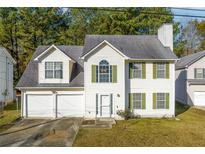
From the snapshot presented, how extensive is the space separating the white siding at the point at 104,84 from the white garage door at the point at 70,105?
1.03 meters

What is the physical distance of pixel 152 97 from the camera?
18750 mm

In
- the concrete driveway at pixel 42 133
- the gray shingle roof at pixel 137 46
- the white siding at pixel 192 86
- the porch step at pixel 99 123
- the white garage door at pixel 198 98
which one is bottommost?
the concrete driveway at pixel 42 133

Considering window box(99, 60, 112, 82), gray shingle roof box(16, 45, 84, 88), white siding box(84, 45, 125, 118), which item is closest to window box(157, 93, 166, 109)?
white siding box(84, 45, 125, 118)

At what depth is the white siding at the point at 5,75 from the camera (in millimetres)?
25922

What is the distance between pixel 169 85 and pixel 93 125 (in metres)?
7.22

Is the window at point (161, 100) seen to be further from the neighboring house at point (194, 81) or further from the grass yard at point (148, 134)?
the neighboring house at point (194, 81)

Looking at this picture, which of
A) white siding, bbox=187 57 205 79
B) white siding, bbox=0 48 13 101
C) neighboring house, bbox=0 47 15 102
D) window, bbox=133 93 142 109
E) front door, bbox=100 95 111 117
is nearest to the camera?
front door, bbox=100 95 111 117

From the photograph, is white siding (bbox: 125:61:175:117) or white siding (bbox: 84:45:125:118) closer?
white siding (bbox: 84:45:125:118)

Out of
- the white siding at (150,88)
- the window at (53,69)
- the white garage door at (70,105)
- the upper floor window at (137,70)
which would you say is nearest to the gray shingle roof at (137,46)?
the upper floor window at (137,70)

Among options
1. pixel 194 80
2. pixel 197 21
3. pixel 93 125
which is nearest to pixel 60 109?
pixel 93 125

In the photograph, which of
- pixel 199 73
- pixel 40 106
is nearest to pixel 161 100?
pixel 40 106

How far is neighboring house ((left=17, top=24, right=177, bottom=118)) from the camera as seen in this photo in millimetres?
18281

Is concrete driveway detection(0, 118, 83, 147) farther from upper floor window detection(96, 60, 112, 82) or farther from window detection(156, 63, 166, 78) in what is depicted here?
window detection(156, 63, 166, 78)

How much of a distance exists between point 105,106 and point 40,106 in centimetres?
537
